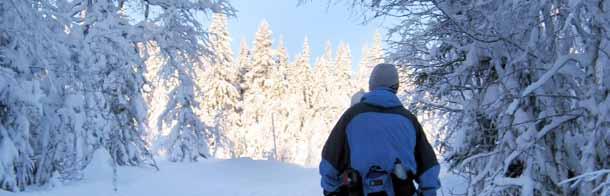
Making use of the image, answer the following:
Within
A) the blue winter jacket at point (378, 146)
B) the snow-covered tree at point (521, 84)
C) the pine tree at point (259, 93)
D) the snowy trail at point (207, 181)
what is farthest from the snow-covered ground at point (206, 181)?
the pine tree at point (259, 93)

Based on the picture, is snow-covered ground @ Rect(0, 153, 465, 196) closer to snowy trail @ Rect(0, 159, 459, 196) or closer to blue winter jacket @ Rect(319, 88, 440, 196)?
snowy trail @ Rect(0, 159, 459, 196)

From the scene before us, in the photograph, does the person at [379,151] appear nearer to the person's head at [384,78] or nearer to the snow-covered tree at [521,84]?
the person's head at [384,78]

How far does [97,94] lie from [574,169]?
888 centimetres

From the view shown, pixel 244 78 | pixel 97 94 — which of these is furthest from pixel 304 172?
pixel 244 78

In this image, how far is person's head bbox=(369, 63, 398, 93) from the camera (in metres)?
3.34

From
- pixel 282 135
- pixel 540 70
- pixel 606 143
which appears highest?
pixel 540 70

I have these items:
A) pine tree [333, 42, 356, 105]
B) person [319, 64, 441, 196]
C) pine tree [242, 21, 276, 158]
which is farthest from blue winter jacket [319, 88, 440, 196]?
pine tree [333, 42, 356, 105]

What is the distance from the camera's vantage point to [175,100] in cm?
2197

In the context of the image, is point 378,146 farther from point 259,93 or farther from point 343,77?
point 343,77

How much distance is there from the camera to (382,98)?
3.24 metres

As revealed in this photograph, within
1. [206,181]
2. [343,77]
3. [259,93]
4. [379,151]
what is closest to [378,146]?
[379,151]

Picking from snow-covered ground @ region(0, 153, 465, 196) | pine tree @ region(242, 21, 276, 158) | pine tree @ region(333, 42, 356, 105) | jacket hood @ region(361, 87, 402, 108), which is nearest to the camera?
jacket hood @ region(361, 87, 402, 108)

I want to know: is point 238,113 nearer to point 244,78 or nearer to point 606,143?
point 244,78

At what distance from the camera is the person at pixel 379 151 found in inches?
122
